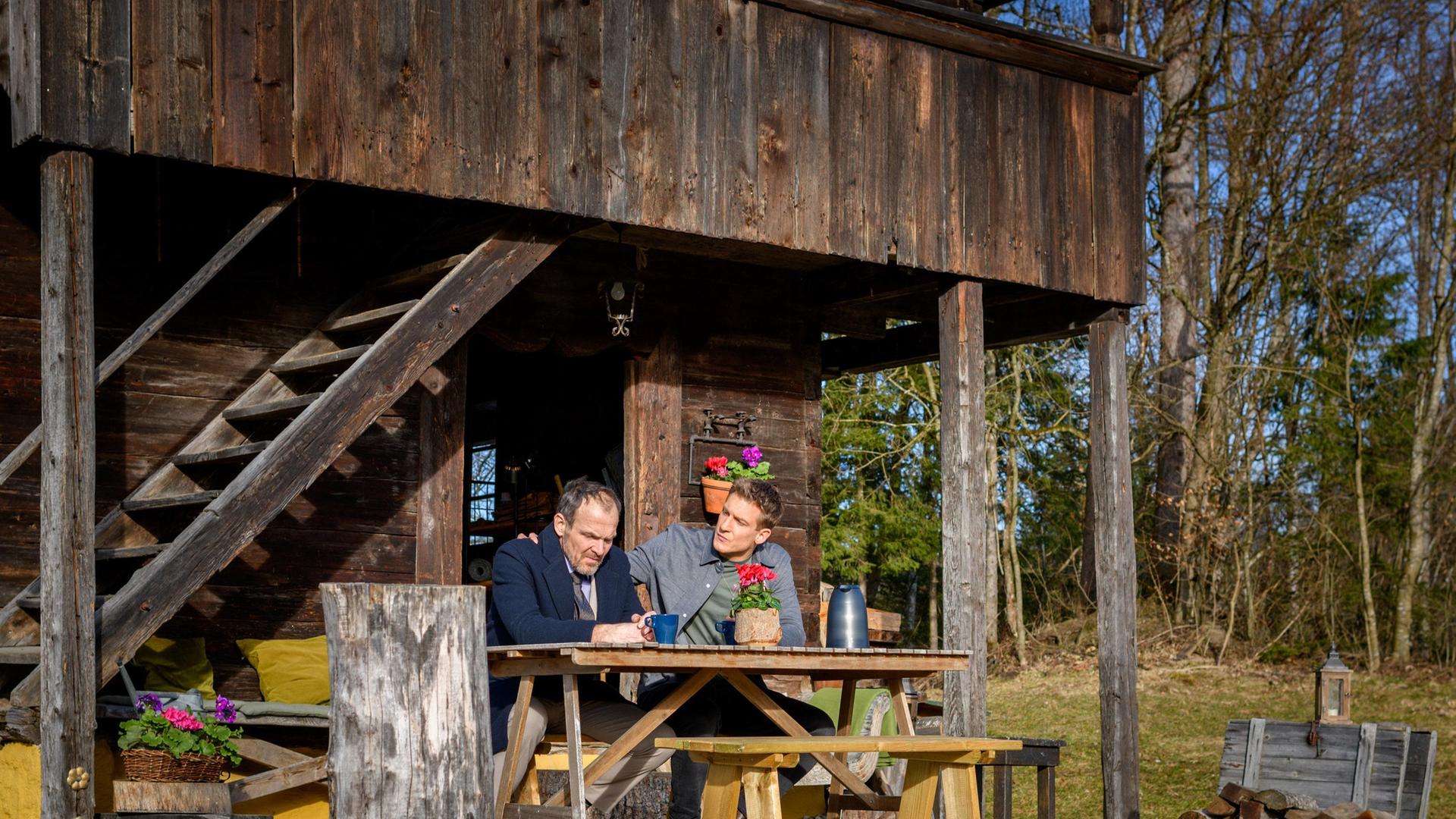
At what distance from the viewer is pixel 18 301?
23.5ft

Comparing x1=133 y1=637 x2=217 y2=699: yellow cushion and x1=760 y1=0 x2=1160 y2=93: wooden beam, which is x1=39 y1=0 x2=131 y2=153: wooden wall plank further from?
x1=760 y1=0 x2=1160 y2=93: wooden beam

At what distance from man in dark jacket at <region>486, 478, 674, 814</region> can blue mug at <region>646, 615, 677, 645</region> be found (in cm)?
18

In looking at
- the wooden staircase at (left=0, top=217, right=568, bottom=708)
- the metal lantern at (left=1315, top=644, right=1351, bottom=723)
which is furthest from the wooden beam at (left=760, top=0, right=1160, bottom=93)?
the metal lantern at (left=1315, top=644, right=1351, bottom=723)

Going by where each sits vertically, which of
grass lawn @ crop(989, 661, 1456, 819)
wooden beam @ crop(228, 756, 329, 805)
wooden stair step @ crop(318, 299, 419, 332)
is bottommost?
grass lawn @ crop(989, 661, 1456, 819)

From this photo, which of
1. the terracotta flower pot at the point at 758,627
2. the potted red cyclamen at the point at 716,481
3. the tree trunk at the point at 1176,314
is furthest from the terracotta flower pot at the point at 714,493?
the tree trunk at the point at 1176,314

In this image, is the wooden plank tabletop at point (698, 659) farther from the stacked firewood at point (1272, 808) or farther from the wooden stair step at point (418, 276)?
the stacked firewood at point (1272, 808)

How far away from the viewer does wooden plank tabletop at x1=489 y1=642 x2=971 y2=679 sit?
4996 millimetres

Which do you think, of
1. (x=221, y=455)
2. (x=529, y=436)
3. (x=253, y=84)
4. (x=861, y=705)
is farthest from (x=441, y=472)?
(x=529, y=436)

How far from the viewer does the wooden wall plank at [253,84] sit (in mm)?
6062

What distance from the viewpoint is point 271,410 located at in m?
6.65

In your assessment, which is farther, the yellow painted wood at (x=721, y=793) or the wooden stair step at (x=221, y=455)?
the wooden stair step at (x=221, y=455)

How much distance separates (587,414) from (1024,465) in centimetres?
1121

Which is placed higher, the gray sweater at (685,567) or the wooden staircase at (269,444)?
the wooden staircase at (269,444)

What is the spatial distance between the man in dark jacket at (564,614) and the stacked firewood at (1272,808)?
3597mm
